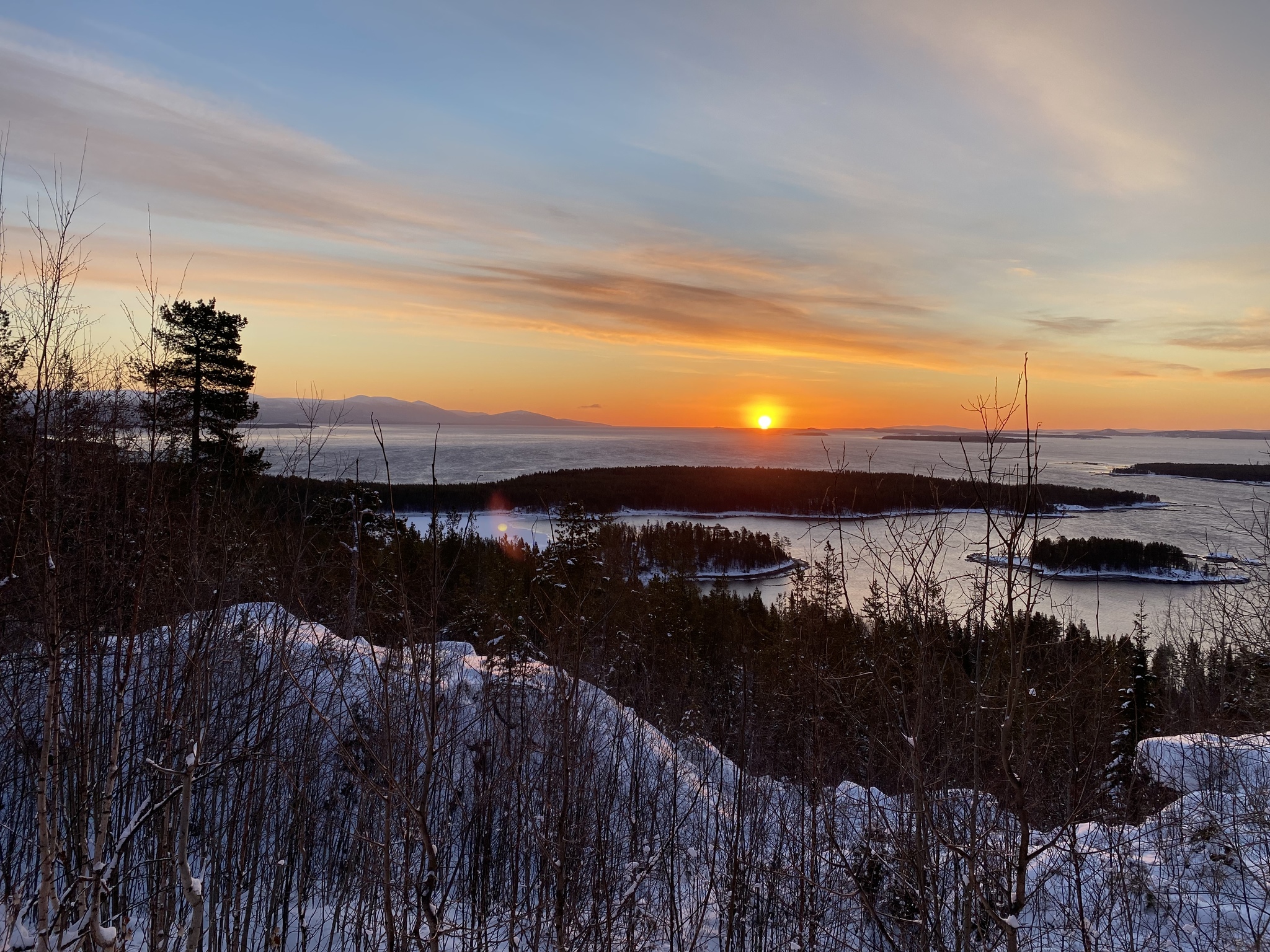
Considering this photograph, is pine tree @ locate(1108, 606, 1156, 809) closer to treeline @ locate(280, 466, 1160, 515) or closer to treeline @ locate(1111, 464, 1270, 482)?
treeline @ locate(280, 466, 1160, 515)

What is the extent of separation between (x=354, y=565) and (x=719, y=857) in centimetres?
667

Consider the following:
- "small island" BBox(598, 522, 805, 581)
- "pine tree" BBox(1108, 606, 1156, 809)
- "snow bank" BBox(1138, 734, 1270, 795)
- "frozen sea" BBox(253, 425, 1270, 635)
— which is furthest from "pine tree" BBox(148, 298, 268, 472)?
"small island" BBox(598, 522, 805, 581)

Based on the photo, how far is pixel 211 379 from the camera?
22.2m

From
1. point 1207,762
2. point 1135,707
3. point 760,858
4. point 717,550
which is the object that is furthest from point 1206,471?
point 760,858

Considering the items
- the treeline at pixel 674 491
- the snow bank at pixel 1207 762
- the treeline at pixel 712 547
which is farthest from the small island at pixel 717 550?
the snow bank at pixel 1207 762

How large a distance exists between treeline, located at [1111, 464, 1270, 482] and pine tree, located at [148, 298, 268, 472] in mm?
102787

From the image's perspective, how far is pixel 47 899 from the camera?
302 centimetres

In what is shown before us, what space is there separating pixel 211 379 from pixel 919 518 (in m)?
23.4

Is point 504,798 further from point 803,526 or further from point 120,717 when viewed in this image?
point 803,526

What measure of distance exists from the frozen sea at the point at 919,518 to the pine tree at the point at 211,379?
2936mm

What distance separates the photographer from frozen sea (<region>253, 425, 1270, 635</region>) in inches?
230

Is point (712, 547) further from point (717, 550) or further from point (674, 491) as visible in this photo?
point (674, 491)

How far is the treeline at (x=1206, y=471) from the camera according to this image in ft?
304

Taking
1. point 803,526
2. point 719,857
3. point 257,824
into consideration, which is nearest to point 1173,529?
point 803,526
